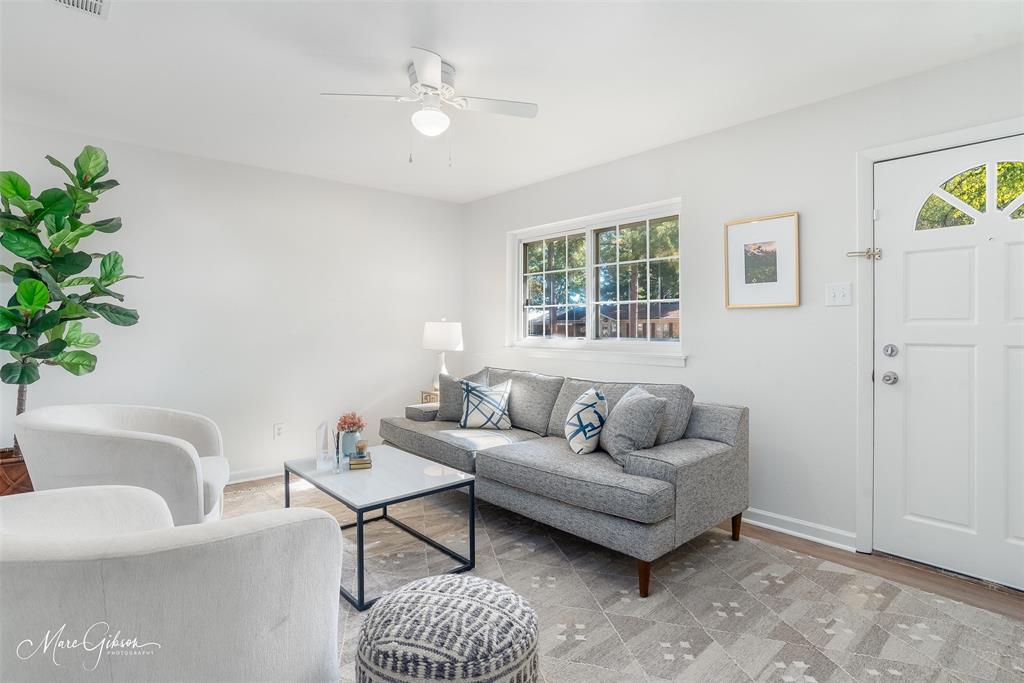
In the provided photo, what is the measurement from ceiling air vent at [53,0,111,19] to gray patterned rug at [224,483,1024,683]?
102 inches

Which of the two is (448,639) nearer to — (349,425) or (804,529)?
(349,425)

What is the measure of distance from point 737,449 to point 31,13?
146 inches

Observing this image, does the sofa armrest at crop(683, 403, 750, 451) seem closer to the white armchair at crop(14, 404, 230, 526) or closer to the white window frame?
the white window frame

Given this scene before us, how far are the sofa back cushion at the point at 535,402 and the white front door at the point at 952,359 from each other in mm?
1798

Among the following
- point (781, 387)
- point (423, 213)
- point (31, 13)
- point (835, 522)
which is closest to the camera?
point (31, 13)

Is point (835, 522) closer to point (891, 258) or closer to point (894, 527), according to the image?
point (894, 527)

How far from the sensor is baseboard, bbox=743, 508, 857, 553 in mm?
2713

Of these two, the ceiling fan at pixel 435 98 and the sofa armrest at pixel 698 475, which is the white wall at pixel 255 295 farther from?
the sofa armrest at pixel 698 475

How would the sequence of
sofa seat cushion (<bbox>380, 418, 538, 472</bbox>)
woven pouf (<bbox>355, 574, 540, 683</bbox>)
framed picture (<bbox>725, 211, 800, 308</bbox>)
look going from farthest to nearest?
sofa seat cushion (<bbox>380, 418, 538, 472</bbox>), framed picture (<bbox>725, 211, 800, 308</bbox>), woven pouf (<bbox>355, 574, 540, 683</bbox>)

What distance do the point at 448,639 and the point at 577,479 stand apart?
1293 mm

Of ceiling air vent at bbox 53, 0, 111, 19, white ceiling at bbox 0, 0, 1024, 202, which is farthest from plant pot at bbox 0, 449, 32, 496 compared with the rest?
ceiling air vent at bbox 53, 0, 111, 19

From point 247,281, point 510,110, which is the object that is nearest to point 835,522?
point 510,110

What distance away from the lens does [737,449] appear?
8.83ft

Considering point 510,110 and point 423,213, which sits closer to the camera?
point 510,110
